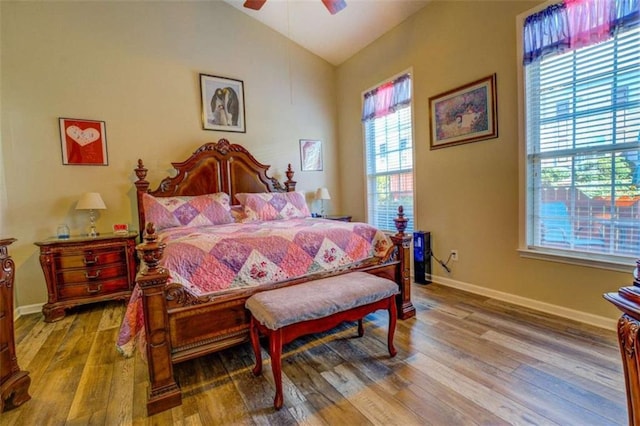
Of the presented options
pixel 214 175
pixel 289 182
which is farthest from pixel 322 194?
pixel 214 175

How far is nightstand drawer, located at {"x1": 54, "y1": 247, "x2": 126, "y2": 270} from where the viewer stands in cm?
301

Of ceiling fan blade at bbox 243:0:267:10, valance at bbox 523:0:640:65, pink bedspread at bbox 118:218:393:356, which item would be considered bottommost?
pink bedspread at bbox 118:218:393:356

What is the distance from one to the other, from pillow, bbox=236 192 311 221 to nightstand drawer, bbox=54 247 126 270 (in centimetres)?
139

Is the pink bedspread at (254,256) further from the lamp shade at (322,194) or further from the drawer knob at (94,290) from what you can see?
the lamp shade at (322,194)

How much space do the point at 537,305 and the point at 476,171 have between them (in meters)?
1.38

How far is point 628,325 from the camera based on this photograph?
2.53 ft

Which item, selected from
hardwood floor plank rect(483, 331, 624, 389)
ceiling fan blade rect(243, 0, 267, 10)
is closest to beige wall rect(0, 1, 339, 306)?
ceiling fan blade rect(243, 0, 267, 10)

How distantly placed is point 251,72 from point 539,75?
11.3ft

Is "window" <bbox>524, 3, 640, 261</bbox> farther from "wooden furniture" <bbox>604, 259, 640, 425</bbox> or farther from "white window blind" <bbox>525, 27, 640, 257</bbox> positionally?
"wooden furniture" <bbox>604, 259, 640, 425</bbox>

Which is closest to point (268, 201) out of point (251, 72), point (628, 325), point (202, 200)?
point (202, 200)

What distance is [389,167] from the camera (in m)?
4.29

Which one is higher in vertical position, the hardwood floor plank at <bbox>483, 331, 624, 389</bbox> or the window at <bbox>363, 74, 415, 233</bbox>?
the window at <bbox>363, 74, 415, 233</bbox>

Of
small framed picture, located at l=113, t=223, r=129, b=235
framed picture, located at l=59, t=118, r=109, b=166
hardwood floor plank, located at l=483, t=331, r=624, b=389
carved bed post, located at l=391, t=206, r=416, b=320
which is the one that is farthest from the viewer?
small framed picture, located at l=113, t=223, r=129, b=235

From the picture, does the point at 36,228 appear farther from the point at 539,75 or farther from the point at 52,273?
the point at 539,75
